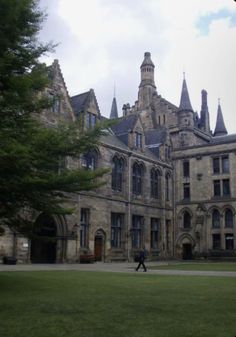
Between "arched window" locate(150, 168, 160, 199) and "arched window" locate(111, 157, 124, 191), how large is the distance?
5.95 m

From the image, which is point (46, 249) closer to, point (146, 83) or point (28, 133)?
point (28, 133)

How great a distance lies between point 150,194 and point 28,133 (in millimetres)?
34632

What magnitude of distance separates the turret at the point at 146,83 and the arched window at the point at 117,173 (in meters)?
20.7

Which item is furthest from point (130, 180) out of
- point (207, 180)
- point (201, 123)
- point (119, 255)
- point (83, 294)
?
point (83, 294)

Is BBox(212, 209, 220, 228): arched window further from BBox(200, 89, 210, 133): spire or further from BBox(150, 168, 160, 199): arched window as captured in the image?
BBox(200, 89, 210, 133): spire

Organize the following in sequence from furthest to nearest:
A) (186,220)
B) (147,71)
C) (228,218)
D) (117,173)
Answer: (147,71) < (186,220) < (228,218) < (117,173)

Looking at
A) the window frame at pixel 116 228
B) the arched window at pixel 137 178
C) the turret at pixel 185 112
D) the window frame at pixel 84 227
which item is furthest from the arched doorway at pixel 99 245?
the turret at pixel 185 112

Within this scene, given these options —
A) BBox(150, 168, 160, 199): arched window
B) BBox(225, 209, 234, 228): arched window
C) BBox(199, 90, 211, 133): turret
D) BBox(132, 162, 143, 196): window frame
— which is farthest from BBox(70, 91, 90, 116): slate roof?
BBox(199, 90, 211, 133): turret

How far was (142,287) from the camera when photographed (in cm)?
1407

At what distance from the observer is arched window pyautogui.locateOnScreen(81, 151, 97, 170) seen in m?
37.7

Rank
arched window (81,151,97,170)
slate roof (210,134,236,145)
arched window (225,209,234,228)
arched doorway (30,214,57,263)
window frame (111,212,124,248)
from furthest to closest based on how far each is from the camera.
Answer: slate roof (210,134,236,145) < arched window (225,209,234,228) < window frame (111,212,124,248) < arched window (81,151,97,170) < arched doorway (30,214,57,263)

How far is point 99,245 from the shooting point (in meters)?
39.2

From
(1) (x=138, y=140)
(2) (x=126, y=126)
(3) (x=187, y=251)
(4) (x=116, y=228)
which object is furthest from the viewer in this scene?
(3) (x=187, y=251)

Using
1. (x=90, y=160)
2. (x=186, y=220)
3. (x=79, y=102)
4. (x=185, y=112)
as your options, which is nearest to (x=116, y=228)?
(x=90, y=160)
